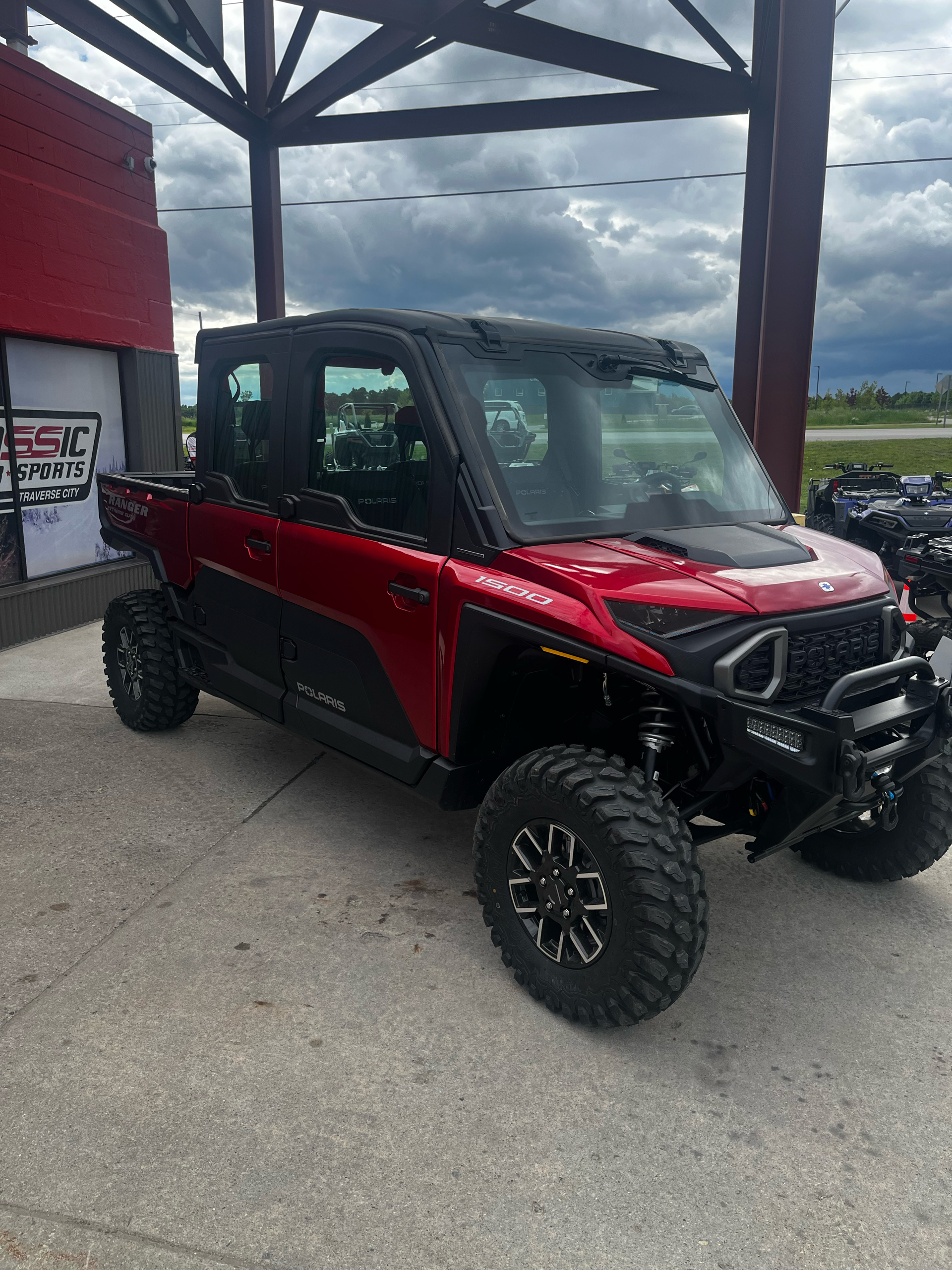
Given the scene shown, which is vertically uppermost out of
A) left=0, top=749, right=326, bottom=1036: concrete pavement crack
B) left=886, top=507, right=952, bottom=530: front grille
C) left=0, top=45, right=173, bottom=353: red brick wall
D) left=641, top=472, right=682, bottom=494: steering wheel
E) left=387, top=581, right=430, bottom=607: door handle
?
left=0, top=45, right=173, bottom=353: red brick wall

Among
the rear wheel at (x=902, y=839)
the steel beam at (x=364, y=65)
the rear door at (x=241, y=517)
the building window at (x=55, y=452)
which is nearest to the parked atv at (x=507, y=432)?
the rear door at (x=241, y=517)

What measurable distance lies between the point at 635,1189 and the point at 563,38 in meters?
10.8

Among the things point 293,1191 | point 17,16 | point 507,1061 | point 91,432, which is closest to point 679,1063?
point 507,1061

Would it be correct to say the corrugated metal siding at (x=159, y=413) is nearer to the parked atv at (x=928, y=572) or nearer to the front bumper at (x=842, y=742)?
the parked atv at (x=928, y=572)

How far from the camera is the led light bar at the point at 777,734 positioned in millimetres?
2686

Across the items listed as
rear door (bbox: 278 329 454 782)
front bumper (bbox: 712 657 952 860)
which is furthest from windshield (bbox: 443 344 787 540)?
front bumper (bbox: 712 657 952 860)

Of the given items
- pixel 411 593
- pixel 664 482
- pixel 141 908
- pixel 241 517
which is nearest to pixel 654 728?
pixel 411 593

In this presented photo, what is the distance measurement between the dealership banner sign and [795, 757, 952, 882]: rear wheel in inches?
283

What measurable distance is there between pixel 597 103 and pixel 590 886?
400 inches

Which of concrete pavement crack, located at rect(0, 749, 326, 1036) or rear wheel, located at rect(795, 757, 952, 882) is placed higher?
rear wheel, located at rect(795, 757, 952, 882)

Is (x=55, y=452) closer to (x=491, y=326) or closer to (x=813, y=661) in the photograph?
(x=491, y=326)

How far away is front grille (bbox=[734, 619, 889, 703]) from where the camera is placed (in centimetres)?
279

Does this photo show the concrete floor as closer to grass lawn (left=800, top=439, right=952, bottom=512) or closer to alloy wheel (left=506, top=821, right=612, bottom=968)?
alloy wheel (left=506, top=821, right=612, bottom=968)

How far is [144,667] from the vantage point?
5316 millimetres
